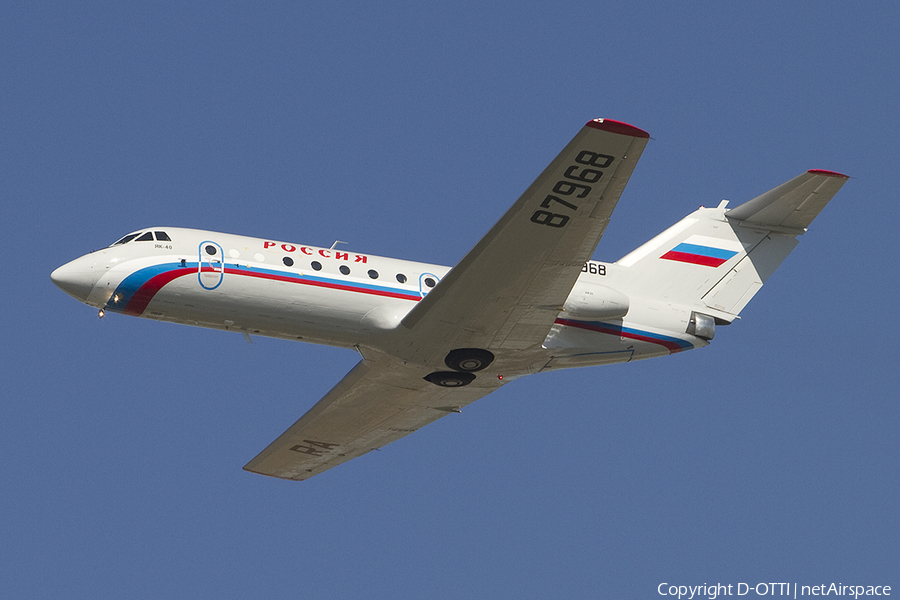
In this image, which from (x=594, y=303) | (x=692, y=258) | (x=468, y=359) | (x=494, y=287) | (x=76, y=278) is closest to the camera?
(x=494, y=287)

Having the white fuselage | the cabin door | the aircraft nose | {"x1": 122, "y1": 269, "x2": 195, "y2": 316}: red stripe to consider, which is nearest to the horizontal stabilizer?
the white fuselage

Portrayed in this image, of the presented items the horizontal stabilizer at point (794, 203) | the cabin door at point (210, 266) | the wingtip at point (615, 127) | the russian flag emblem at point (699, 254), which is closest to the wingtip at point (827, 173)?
the horizontal stabilizer at point (794, 203)

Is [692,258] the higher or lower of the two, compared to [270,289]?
higher

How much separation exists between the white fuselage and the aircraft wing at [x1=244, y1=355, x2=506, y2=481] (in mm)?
1647

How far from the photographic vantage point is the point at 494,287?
28.2 m

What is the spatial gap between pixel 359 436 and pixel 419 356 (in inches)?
276

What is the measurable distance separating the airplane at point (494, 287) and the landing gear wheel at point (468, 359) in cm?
5

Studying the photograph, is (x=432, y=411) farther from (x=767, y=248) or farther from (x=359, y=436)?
(x=767, y=248)

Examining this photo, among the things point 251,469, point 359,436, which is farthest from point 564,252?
point 251,469

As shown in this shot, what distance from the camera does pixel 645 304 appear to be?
107 ft

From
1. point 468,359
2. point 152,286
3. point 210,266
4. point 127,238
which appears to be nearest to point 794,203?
point 468,359

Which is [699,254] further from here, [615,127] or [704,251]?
[615,127]

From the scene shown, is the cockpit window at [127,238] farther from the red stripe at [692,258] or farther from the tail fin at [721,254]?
the red stripe at [692,258]

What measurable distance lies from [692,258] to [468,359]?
23.9ft
